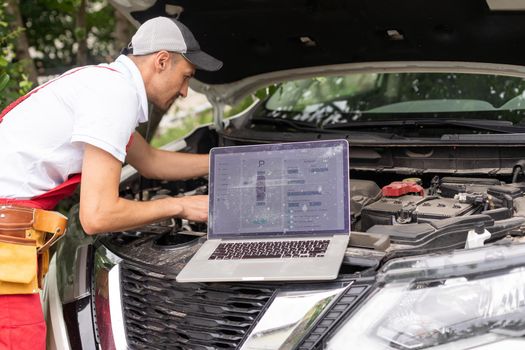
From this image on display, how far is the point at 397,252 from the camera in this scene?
→ 85.4 inches

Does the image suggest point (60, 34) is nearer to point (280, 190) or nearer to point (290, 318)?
point (280, 190)

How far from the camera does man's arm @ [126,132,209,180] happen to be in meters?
3.29

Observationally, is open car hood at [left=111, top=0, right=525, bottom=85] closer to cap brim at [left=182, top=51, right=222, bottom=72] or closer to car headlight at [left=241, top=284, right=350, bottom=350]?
cap brim at [left=182, top=51, right=222, bottom=72]

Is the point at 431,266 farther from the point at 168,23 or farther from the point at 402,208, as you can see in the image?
the point at 168,23

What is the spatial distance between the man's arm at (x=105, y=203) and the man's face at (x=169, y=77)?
41 cm

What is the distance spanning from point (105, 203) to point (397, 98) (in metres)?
1.82

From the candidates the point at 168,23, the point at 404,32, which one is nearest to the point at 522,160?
the point at 404,32

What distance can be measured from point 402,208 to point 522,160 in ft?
2.20

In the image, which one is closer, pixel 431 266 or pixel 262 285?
pixel 431 266

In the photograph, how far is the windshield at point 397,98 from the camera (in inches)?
131

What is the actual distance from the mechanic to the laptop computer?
0.17 m

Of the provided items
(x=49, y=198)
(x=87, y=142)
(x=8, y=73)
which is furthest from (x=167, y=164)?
(x=8, y=73)

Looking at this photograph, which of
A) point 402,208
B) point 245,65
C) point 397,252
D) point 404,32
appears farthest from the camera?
point 245,65

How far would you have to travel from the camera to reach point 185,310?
92.1 inches
